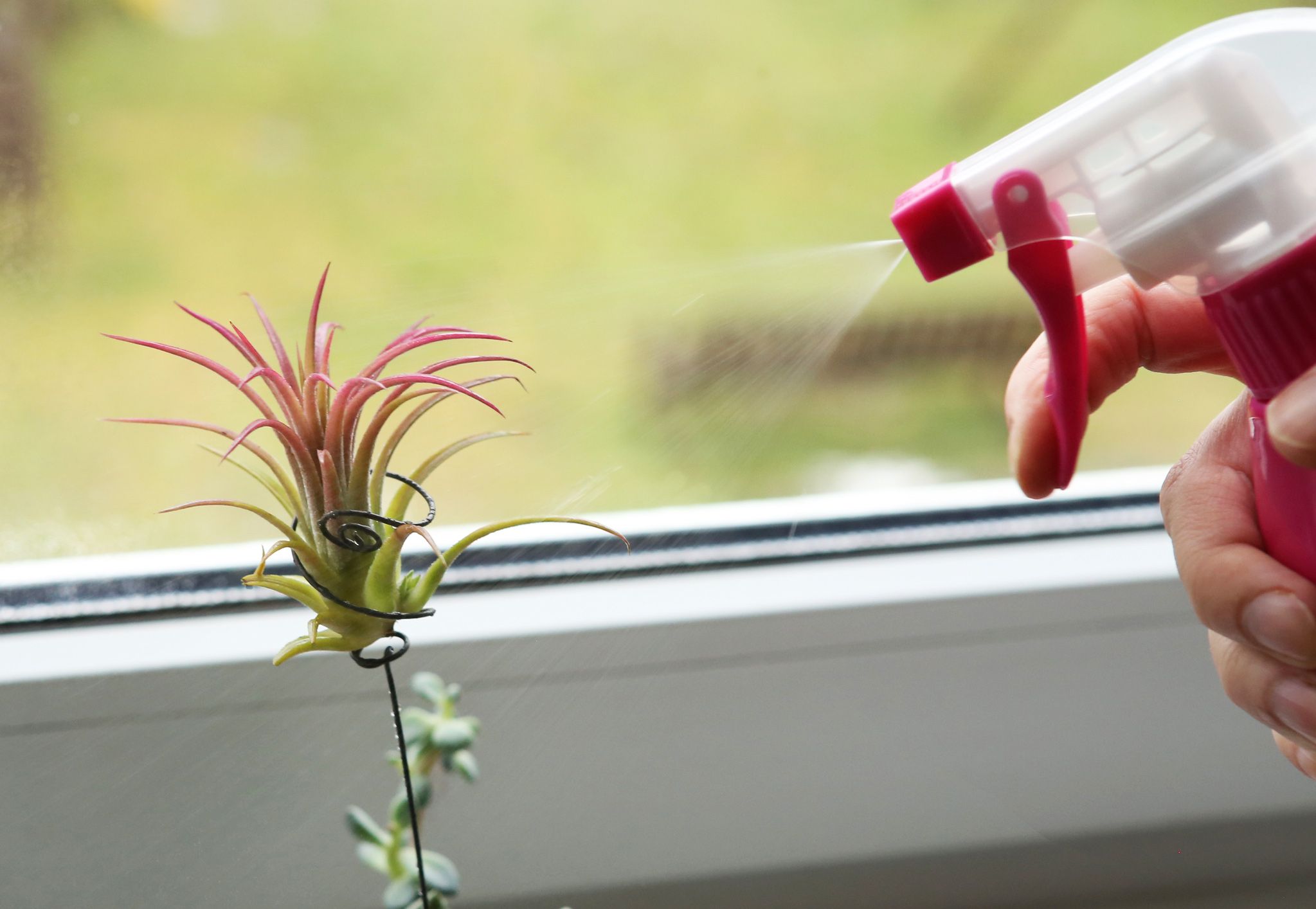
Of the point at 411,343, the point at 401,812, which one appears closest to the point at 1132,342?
the point at 411,343

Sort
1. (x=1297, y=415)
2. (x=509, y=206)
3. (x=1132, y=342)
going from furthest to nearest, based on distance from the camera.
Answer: (x=509, y=206)
(x=1132, y=342)
(x=1297, y=415)

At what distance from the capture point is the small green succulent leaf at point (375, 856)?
0.48 meters

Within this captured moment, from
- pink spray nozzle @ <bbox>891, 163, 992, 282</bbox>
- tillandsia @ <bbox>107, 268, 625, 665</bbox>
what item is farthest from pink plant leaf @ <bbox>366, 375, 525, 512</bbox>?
pink spray nozzle @ <bbox>891, 163, 992, 282</bbox>

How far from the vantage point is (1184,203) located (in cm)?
29

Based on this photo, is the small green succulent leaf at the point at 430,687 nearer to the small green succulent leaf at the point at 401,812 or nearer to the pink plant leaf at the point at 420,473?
the small green succulent leaf at the point at 401,812

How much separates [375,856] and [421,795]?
0.19 ft

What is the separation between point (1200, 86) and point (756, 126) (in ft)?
1.16

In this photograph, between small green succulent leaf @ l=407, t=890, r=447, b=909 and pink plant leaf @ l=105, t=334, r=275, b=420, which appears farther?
small green succulent leaf @ l=407, t=890, r=447, b=909

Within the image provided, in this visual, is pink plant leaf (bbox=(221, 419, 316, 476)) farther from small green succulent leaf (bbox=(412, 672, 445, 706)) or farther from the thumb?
the thumb

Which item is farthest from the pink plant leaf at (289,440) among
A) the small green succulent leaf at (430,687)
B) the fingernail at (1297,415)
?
the fingernail at (1297,415)

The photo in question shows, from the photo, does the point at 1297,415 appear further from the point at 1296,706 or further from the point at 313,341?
the point at 313,341

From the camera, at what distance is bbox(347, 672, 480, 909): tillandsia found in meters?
0.45

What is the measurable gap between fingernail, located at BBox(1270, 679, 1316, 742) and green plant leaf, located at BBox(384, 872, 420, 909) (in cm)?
37

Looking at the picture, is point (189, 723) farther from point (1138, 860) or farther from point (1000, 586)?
point (1138, 860)
